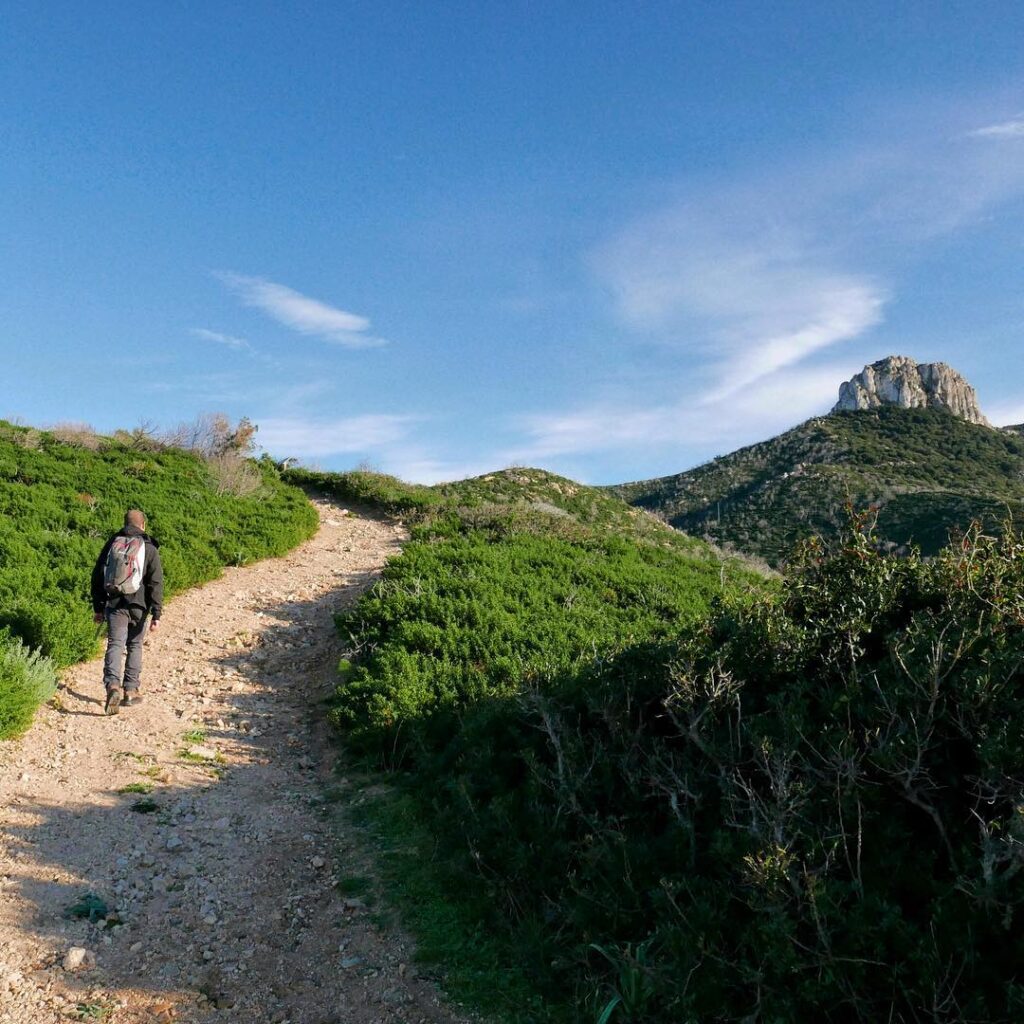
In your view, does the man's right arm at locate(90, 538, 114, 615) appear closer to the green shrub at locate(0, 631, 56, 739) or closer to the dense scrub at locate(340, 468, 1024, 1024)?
the green shrub at locate(0, 631, 56, 739)

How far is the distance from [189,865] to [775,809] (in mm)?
4329

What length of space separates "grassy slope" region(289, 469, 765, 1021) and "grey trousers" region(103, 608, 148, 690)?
233cm

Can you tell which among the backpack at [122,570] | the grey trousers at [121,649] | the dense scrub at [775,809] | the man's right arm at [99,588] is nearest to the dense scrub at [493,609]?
the dense scrub at [775,809]

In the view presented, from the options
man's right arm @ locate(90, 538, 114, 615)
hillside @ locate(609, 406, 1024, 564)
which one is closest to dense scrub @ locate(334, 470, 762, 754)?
man's right arm @ locate(90, 538, 114, 615)

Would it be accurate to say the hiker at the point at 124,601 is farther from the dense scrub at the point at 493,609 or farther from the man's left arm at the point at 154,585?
the dense scrub at the point at 493,609

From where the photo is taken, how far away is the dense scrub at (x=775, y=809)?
3.20 meters

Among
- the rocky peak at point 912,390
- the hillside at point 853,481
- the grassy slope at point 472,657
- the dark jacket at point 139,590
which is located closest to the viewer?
the grassy slope at point 472,657

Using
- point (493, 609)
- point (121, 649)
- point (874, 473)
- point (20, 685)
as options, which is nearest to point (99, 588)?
point (121, 649)

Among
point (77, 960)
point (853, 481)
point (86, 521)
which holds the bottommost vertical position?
point (77, 960)

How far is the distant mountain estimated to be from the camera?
119ft

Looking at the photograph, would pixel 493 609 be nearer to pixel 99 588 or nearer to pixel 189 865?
pixel 99 588

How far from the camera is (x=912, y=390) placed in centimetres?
6750

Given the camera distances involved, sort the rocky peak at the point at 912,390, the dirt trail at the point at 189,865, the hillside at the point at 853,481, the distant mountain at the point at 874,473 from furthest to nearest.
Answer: the rocky peak at the point at 912,390 < the distant mountain at the point at 874,473 < the hillside at the point at 853,481 < the dirt trail at the point at 189,865

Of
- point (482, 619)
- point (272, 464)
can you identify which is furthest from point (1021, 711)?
point (272, 464)
